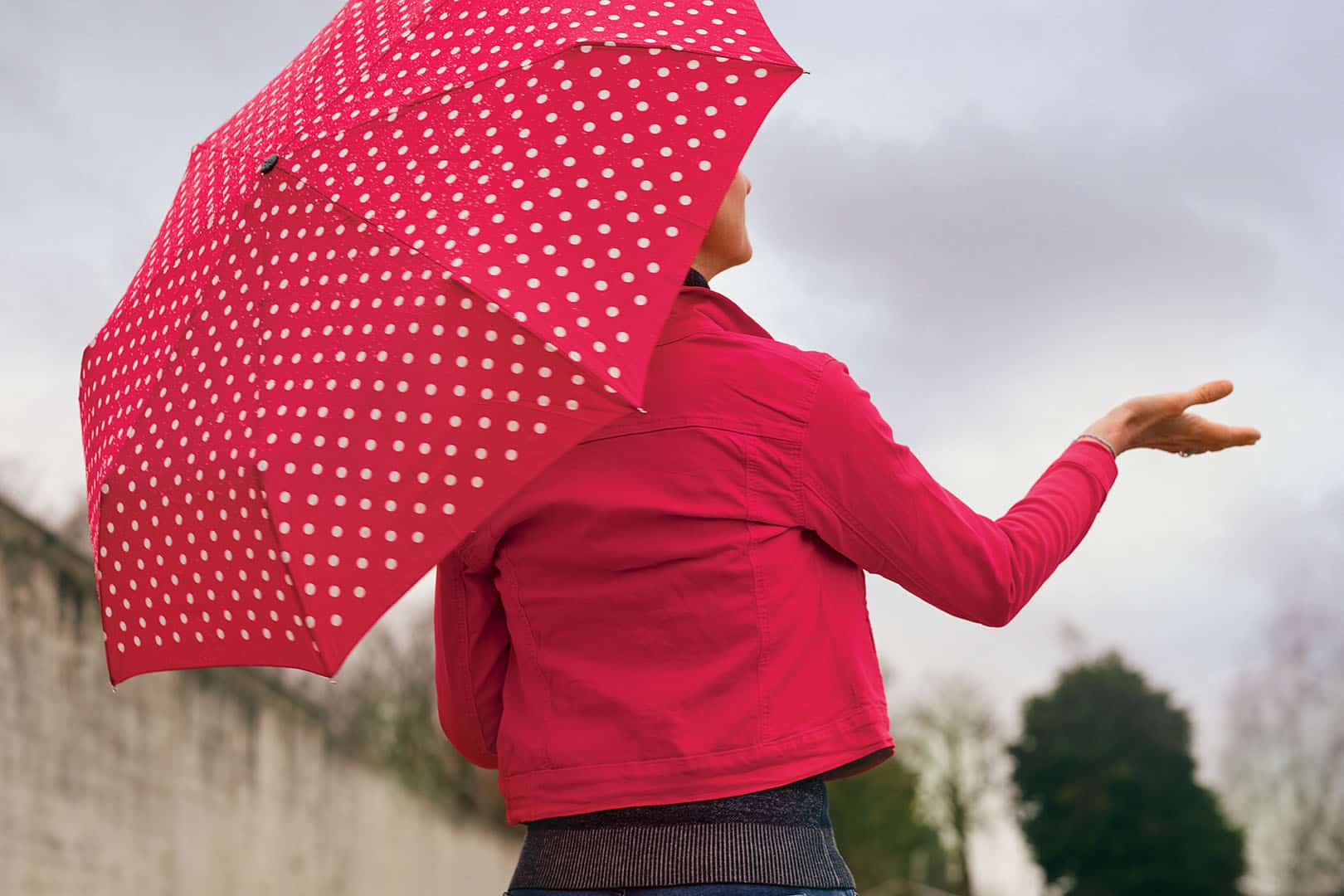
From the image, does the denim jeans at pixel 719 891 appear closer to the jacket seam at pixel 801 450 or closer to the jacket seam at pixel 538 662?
the jacket seam at pixel 538 662

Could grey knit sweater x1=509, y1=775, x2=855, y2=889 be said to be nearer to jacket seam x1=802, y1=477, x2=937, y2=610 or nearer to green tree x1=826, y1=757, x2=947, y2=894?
jacket seam x1=802, y1=477, x2=937, y2=610

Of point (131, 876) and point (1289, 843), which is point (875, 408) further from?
point (1289, 843)

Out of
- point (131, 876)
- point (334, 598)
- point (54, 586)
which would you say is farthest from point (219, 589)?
point (131, 876)

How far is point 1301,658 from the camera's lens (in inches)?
966

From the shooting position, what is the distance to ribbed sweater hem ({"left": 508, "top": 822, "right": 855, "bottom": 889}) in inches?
65.6

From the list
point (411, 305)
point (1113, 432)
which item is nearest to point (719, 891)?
point (411, 305)

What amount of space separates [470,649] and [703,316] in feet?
2.11

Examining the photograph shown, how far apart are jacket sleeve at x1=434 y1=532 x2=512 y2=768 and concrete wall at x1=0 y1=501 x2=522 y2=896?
5745mm

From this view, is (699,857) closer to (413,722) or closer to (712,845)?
(712,845)

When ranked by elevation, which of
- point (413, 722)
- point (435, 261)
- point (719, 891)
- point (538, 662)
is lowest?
point (719, 891)

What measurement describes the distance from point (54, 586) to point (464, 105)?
21.1 ft

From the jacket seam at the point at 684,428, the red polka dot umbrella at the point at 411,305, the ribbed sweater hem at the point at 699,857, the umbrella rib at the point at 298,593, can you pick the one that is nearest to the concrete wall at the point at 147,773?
the red polka dot umbrella at the point at 411,305

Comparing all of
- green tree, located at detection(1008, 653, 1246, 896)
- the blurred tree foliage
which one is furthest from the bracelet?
green tree, located at detection(1008, 653, 1246, 896)

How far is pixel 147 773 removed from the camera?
817cm
